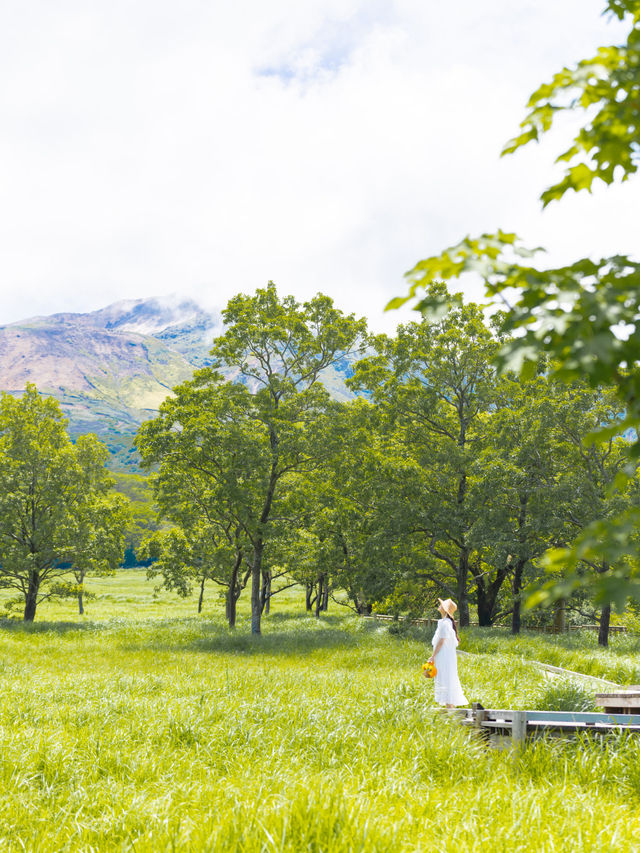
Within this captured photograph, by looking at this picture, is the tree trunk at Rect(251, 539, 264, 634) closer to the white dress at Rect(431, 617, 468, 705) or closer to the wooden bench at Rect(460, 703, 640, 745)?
the white dress at Rect(431, 617, 468, 705)

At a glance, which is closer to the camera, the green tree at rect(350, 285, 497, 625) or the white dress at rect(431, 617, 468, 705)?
the white dress at rect(431, 617, 468, 705)

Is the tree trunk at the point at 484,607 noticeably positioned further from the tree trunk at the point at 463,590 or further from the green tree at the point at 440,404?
the tree trunk at the point at 463,590

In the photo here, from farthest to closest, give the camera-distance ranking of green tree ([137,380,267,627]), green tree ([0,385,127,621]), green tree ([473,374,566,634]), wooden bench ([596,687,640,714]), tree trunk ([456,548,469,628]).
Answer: green tree ([0,385,127,621]) < tree trunk ([456,548,469,628]) < green tree ([137,380,267,627]) < green tree ([473,374,566,634]) < wooden bench ([596,687,640,714])

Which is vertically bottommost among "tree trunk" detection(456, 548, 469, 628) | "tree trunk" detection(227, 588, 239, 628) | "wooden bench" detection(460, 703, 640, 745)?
"tree trunk" detection(227, 588, 239, 628)

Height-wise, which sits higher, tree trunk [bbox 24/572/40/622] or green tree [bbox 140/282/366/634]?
green tree [bbox 140/282/366/634]

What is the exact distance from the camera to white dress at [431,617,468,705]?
31.2 ft

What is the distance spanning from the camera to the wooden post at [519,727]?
647 centimetres

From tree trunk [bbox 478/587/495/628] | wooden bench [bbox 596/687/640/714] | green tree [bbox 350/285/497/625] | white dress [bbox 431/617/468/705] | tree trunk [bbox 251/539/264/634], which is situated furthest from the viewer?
tree trunk [bbox 478/587/495/628]

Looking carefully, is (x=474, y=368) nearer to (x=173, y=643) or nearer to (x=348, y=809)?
(x=173, y=643)

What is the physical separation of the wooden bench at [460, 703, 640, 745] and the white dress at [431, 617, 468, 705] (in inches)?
83.1

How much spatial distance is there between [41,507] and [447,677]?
2738cm

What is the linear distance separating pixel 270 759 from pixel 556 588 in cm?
526

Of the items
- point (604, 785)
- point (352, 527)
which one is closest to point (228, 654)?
point (352, 527)

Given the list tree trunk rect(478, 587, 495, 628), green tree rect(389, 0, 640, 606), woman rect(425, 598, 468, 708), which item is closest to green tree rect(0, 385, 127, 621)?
tree trunk rect(478, 587, 495, 628)
